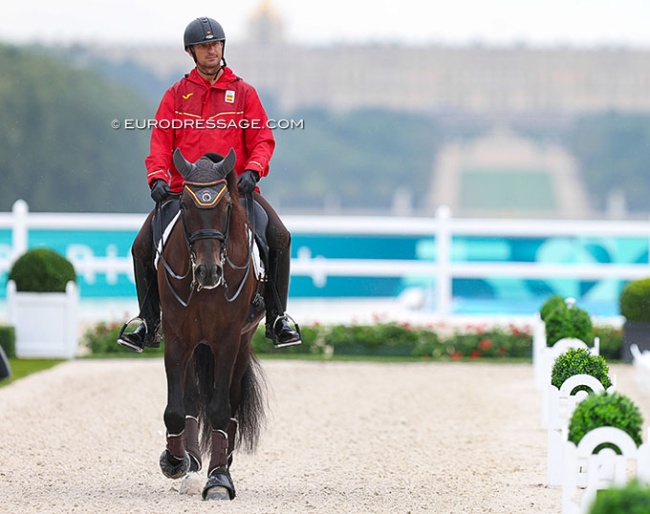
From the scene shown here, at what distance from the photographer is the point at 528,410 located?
37.5ft

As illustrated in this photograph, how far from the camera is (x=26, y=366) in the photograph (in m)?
13.9

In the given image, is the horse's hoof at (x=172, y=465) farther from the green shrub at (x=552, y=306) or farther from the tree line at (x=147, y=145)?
the tree line at (x=147, y=145)

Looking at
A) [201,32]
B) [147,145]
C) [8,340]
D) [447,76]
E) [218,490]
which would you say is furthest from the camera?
[447,76]

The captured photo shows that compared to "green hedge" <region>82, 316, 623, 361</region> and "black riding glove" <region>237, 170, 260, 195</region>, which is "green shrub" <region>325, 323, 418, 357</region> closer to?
"green hedge" <region>82, 316, 623, 361</region>

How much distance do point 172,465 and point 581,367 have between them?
2.25m

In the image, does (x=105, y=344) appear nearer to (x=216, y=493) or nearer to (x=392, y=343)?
(x=392, y=343)

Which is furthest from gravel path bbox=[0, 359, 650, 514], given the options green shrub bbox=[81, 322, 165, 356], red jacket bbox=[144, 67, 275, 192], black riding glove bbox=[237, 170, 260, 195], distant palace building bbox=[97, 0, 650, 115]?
distant palace building bbox=[97, 0, 650, 115]

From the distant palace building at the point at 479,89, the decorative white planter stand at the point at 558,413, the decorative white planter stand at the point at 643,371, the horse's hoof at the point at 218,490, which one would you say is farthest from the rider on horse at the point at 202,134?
the distant palace building at the point at 479,89

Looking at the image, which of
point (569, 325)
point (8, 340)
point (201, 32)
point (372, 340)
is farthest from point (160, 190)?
point (372, 340)

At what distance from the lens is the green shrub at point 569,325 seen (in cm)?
1050

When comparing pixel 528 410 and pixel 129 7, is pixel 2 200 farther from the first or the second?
pixel 528 410

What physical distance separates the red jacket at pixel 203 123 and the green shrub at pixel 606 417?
242cm

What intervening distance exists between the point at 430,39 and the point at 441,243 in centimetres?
7290

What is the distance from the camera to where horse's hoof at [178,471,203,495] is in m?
7.35
